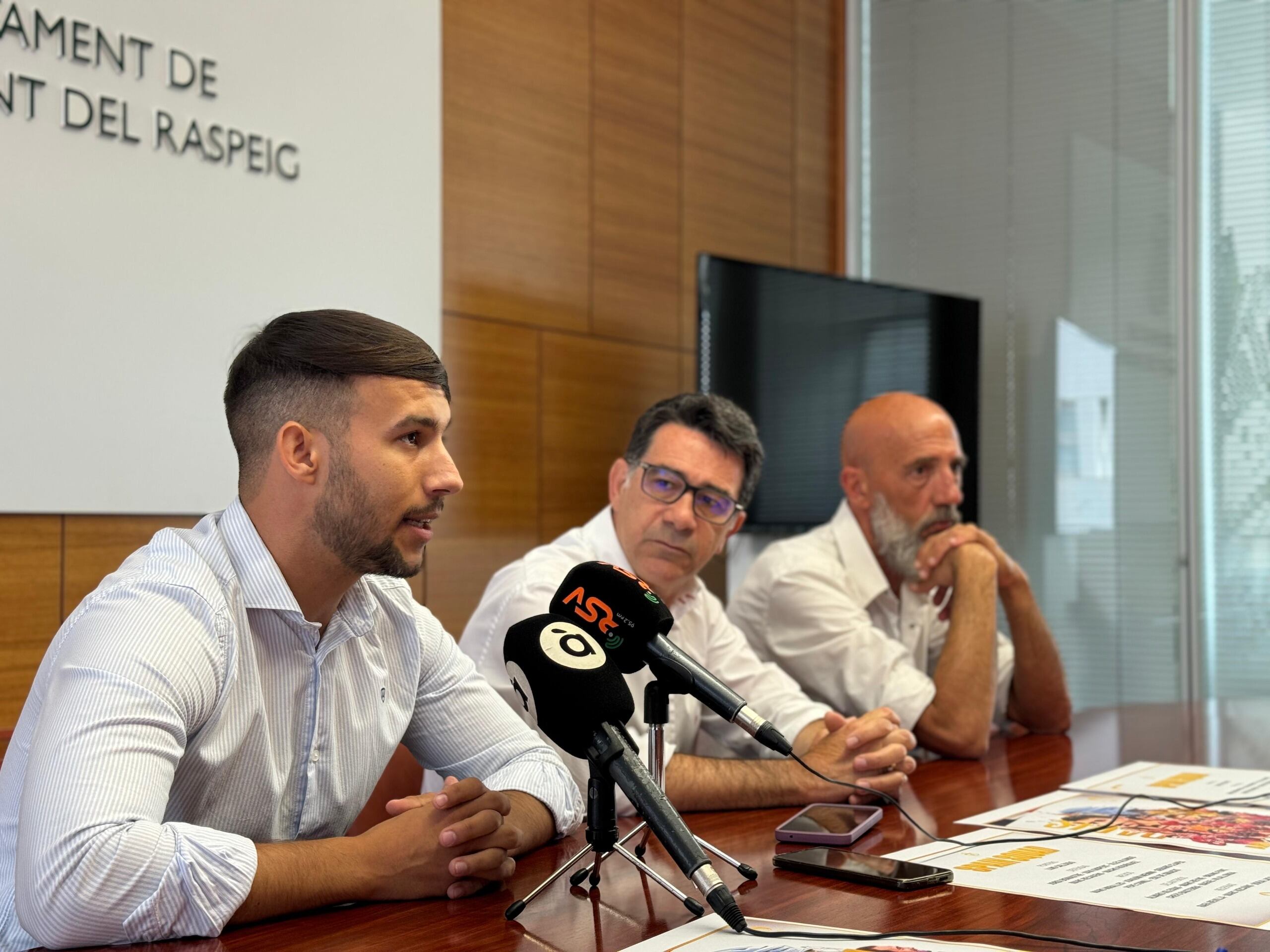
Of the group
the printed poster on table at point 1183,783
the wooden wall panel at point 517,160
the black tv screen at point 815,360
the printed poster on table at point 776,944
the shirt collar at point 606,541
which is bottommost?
the printed poster on table at point 1183,783

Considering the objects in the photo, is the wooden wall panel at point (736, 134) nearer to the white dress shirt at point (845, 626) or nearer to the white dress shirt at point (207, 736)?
the white dress shirt at point (845, 626)

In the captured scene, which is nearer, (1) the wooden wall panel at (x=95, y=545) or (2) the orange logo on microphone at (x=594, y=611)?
(2) the orange logo on microphone at (x=594, y=611)

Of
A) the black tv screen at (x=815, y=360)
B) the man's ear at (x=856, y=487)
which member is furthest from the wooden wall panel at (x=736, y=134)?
the man's ear at (x=856, y=487)

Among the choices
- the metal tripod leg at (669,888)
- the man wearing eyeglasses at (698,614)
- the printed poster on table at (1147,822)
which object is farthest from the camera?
the man wearing eyeglasses at (698,614)

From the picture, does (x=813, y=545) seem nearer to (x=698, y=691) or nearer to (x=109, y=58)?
(x=698, y=691)

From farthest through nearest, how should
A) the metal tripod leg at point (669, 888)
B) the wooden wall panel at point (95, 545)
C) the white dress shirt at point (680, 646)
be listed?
the wooden wall panel at point (95, 545) → the white dress shirt at point (680, 646) → the metal tripod leg at point (669, 888)

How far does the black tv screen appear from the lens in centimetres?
449

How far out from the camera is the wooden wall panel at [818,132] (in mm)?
5496

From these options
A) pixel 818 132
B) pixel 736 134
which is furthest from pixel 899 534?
pixel 818 132

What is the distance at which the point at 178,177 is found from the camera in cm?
319

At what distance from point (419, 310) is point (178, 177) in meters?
0.85

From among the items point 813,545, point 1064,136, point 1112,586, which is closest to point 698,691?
point 813,545

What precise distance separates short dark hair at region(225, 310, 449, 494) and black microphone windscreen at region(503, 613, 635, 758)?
0.44 m

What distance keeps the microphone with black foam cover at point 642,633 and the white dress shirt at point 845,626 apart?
138 centimetres
